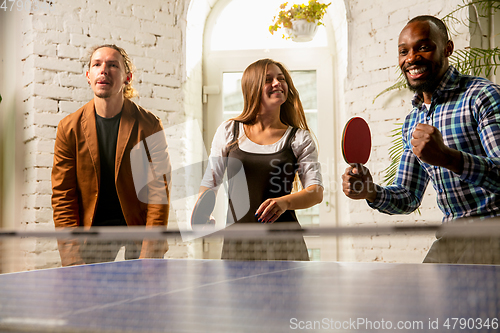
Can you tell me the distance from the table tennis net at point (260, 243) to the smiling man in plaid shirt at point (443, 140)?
136mm

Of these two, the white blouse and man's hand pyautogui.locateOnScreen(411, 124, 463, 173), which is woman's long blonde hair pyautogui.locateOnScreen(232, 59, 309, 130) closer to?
the white blouse

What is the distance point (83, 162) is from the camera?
2.18m

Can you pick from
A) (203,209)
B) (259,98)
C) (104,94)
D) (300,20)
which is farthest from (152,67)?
(203,209)

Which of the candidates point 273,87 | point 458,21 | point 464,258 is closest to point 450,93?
point 464,258

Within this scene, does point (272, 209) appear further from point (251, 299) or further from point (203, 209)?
point (251, 299)

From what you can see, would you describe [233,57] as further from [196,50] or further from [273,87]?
[273,87]

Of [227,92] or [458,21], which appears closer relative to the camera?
[458,21]

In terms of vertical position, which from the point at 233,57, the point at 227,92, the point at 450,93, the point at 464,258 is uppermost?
the point at 233,57

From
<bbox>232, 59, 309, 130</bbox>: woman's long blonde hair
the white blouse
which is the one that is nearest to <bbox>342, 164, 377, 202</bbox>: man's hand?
the white blouse

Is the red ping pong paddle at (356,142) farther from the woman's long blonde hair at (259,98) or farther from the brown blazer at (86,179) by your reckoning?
the brown blazer at (86,179)

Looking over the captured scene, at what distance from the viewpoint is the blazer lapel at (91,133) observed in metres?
2.16

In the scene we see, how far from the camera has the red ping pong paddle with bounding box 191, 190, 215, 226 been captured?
1.49 meters

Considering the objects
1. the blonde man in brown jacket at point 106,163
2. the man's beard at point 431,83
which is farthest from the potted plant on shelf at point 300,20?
the man's beard at point 431,83

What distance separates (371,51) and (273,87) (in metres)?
1.41
